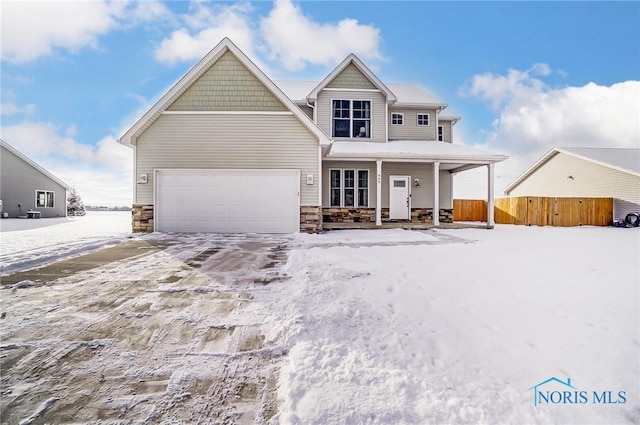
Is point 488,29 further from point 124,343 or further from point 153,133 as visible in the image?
point 124,343

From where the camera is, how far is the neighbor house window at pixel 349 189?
1348cm

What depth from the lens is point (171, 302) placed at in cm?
344

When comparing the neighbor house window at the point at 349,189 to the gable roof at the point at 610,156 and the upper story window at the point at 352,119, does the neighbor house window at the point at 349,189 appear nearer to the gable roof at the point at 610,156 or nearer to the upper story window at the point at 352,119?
the upper story window at the point at 352,119

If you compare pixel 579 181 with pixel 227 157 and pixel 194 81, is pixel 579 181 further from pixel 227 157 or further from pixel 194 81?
pixel 194 81

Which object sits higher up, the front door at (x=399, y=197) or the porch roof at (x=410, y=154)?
the porch roof at (x=410, y=154)

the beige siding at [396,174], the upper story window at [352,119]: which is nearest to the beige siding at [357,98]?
the upper story window at [352,119]

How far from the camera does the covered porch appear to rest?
12516 mm

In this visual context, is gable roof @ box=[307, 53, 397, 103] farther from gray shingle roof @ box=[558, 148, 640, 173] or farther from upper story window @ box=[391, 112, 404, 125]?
gray shingle roof @ box=[558, 148, 640, 173]

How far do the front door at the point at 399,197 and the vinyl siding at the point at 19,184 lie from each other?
24805mm

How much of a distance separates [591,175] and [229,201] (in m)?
21.4

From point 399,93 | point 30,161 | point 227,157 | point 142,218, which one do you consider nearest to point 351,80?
point 399,93

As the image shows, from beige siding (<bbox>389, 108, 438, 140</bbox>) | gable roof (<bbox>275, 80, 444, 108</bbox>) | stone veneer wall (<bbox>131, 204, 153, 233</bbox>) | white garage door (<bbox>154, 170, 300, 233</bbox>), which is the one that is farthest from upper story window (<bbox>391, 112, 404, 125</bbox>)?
stone veneer wall (<bbox>131, 204, 153, 233</bbox>)

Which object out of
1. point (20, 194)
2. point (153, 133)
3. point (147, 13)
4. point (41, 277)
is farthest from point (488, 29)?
point (20, 194)

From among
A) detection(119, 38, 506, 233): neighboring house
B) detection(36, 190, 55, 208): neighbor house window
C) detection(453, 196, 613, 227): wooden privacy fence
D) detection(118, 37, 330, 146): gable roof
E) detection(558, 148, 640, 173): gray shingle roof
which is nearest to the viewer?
detection(118, 37, 330, 146): gable roof
